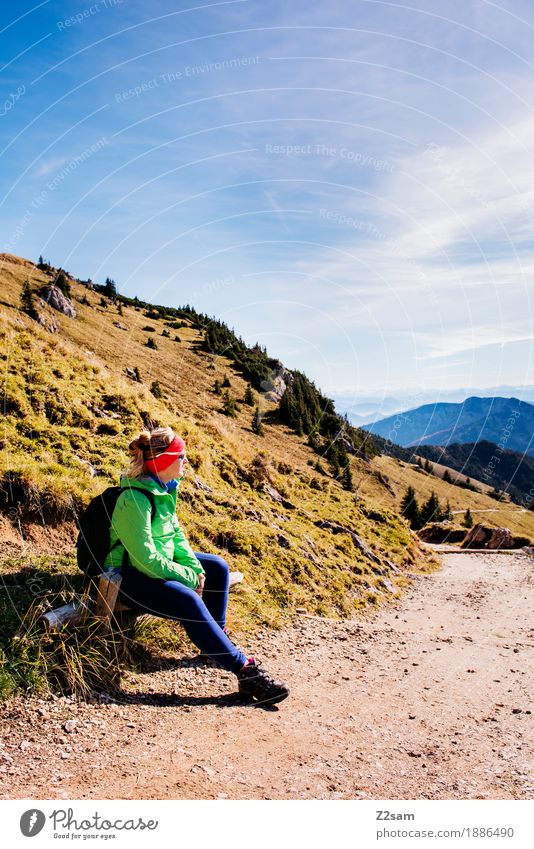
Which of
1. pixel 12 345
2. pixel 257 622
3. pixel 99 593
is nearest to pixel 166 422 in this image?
pixel 12 345

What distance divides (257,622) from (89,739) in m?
3.69

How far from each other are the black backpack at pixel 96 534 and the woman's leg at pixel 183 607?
410 mm

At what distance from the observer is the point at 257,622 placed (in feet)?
26.2

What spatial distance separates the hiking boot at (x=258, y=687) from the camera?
562 cm

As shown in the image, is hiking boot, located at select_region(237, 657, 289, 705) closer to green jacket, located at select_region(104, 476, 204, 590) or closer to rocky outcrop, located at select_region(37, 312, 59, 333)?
green jacket, located at select_region(104, 476, 204, 590)

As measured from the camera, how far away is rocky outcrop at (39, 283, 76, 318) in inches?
2087

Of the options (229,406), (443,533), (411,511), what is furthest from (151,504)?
(411,511)

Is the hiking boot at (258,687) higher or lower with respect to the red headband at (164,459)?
lower

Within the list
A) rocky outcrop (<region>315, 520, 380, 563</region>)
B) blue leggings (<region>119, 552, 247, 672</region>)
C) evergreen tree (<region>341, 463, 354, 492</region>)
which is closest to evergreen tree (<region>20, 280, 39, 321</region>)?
evergreen tree (<region>341, 463, 354, 492</region>)

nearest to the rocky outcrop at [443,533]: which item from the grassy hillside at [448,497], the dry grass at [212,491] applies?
the dry grass at [212,491]

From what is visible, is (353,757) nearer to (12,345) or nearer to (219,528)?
(219,528)

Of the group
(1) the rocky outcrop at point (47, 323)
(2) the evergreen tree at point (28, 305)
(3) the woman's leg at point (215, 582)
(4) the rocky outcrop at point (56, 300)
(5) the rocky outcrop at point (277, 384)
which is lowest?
(3) the woman's leg at point (215, 582)

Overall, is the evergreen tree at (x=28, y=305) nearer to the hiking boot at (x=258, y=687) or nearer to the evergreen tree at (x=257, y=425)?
the evergreen tree at (x=257, y=425)

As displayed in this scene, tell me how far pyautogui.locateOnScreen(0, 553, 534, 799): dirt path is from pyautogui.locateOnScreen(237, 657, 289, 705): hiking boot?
129 millimetres
